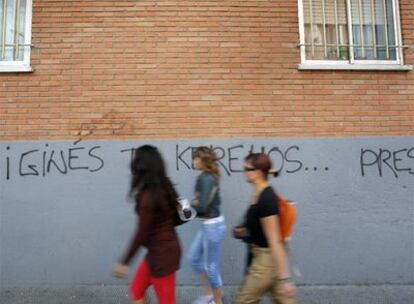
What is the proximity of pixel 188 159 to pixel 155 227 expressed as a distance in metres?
2.39

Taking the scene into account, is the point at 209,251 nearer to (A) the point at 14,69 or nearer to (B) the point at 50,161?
(B) the point at 50,161

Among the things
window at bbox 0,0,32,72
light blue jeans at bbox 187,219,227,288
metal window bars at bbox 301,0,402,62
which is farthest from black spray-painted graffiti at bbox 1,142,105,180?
metal window bars at bbox 301,0,402,62

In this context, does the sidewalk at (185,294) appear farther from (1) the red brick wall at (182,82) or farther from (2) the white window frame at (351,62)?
(2) the white window frame at (351,62)

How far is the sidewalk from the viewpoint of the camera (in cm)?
488

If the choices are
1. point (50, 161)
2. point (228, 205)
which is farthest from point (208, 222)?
point (50, 161)

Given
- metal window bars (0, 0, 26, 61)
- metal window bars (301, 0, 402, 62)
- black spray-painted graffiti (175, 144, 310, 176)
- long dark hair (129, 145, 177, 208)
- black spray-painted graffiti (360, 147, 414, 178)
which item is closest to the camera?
long dark hair (129, 145, 177, 208)

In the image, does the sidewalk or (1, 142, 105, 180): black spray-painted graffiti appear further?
(1, 142, 105, 180): black spray-painted graffiti

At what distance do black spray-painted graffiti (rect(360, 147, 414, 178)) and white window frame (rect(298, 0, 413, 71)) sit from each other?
104cm

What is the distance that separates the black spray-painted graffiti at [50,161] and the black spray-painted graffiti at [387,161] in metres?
3.14

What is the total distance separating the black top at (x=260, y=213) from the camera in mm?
3041

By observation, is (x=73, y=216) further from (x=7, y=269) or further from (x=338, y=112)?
(x=338, y=112)

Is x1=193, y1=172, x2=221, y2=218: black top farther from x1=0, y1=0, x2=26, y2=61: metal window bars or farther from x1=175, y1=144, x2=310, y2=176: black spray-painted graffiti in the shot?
x1=0, y1=0, x2=26, y2=61: metal window bars

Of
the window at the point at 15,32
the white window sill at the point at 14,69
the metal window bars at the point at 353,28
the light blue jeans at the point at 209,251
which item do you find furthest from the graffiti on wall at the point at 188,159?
the metal window bars at the point at 353,28

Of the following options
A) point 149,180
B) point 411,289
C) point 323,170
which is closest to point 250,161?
point 149,180
